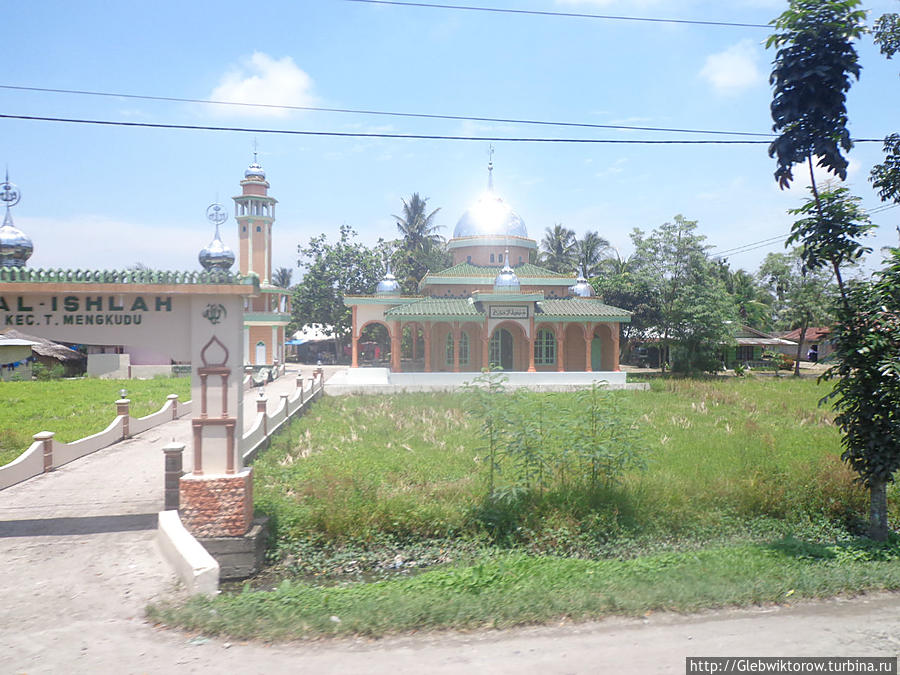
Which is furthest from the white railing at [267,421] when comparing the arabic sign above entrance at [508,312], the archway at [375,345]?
the archway at [375,345]

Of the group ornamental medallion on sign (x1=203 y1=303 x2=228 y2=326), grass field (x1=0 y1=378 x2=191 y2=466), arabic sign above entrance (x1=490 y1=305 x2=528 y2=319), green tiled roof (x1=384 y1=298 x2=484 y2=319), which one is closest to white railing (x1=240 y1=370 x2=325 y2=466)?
ornamental medallion on sign (x1=203 y1=303 x2=228 y2=326)

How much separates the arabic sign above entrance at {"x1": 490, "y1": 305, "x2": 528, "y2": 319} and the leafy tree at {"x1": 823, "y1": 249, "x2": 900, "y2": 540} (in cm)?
1968

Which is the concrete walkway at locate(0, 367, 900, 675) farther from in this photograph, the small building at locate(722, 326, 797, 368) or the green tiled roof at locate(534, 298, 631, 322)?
the small building at locate(722, 326, 797, 368)

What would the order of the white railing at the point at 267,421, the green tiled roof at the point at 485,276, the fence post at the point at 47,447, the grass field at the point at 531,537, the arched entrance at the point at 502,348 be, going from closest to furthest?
the grass field at the point at 531,537
the fence post at the point at 47,447
the white railing at the point at 267,421
the arched entrance at the point at 502,348
the green tiled roof at the point at 485,276

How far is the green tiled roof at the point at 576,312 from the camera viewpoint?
28.1 metres

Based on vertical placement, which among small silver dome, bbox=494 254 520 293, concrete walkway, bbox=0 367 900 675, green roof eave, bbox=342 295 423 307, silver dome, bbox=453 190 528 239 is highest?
silver dome, bbox=453 190 528 239

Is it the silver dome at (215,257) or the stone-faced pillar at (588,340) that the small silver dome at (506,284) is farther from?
the silver dome at (215,257)

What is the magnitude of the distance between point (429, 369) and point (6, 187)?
20.6 meters

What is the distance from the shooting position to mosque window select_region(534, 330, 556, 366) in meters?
29.6

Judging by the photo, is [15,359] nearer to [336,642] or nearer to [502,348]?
[502,348]

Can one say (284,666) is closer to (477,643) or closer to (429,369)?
(477,643)

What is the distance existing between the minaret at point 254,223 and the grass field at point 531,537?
73.7 feet

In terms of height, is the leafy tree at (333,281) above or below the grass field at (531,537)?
above

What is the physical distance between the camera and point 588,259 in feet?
145
